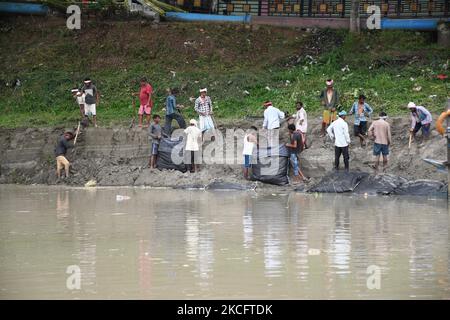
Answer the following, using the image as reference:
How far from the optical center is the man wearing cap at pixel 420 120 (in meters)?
24.7

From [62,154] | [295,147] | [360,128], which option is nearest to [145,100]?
[62,154]

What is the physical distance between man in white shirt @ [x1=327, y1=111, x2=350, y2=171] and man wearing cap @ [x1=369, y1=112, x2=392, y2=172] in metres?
0.64

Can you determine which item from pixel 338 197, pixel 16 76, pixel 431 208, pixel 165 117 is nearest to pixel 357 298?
pixel 431 208

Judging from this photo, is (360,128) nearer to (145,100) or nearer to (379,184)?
(379,184)

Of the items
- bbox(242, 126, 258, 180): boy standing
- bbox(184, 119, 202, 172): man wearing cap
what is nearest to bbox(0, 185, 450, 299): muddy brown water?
bbox(242, 126, 258, 180): boy standing

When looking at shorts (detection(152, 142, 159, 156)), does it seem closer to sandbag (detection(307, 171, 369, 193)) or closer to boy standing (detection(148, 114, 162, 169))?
boy standing (detection(148, 114, 162, 169))

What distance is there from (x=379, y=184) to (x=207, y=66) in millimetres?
10822

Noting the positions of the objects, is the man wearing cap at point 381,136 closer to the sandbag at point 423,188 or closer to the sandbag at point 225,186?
the sandbag at point 423,188

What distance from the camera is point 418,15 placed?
34.7 metres

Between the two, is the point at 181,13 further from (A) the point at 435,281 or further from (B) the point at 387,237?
(A) the point at 435,281

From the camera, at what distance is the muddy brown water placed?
1232cm

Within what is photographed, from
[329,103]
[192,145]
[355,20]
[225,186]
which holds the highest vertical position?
[355,20]

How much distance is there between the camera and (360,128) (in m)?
25.8

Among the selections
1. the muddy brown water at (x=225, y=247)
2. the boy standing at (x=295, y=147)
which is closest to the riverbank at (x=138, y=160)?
the boy standing at (x=295, y=147)
